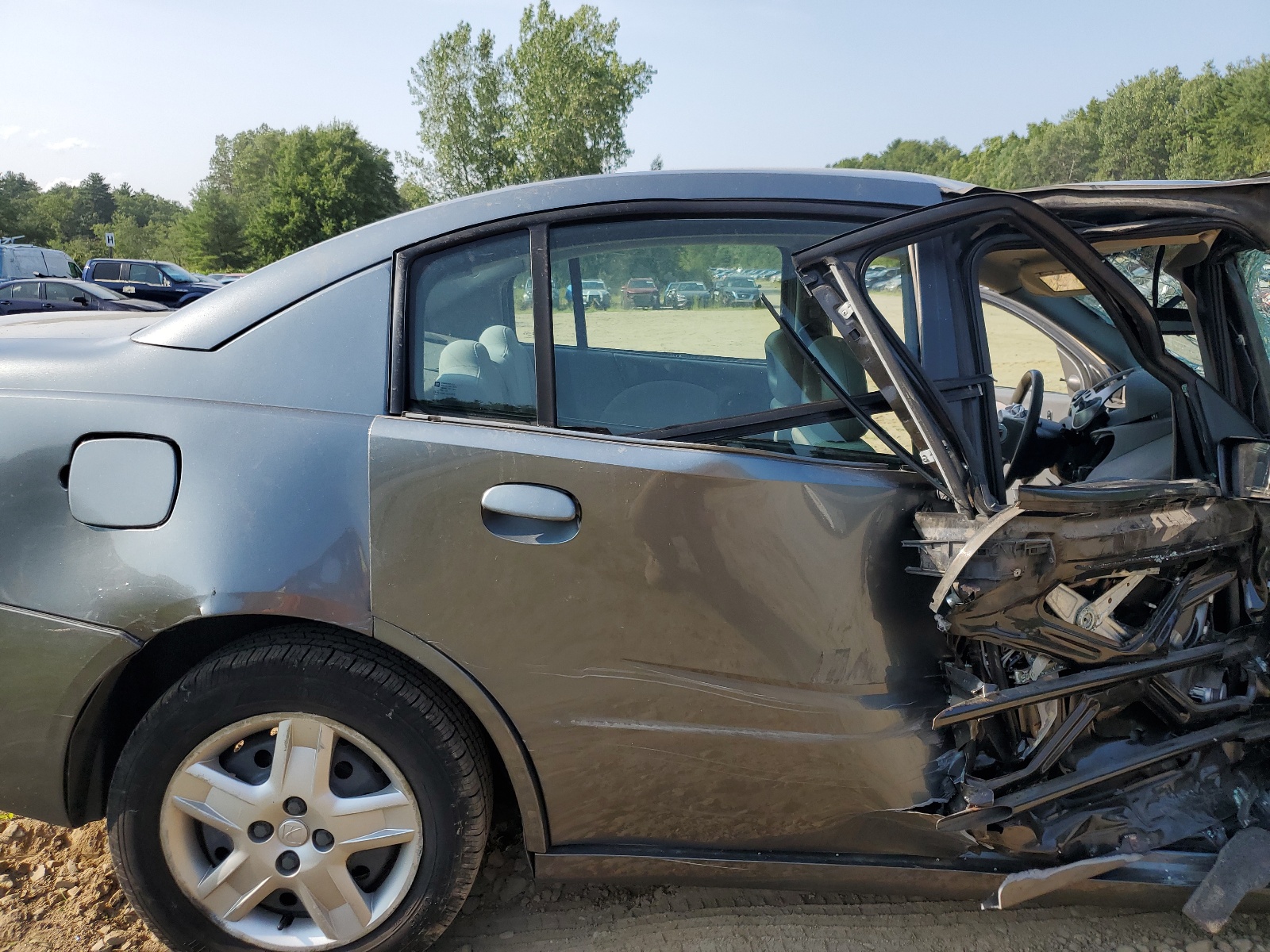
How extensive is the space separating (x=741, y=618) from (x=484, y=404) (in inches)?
27.8

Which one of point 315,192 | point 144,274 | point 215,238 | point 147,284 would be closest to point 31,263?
point 144,274

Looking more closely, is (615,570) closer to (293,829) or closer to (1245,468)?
(293,829)

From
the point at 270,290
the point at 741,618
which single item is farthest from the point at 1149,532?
the point at 270,290

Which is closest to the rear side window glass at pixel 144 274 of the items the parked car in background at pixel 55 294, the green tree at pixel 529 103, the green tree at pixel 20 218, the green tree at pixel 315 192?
the parked car in background at pixel 55 294

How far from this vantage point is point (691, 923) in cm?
212

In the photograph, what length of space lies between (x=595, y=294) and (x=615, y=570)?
0.63m

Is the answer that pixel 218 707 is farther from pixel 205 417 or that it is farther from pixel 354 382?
pixel 354 382

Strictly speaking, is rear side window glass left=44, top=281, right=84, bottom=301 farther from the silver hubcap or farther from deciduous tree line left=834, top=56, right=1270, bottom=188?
deciduous tree line left=834, top=56, right=1270, bottom=188

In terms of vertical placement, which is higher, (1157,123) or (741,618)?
(1157,123)

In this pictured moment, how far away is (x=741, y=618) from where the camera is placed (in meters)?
1.73

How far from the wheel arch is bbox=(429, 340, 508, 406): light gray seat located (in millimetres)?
502

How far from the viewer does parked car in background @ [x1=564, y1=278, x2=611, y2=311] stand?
6.19 ft

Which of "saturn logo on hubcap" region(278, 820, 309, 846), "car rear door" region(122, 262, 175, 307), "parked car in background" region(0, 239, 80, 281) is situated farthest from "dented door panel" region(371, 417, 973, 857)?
"parked car in background" region(0, 239, 80, 281)

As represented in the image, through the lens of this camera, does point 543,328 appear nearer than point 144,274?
Yes
